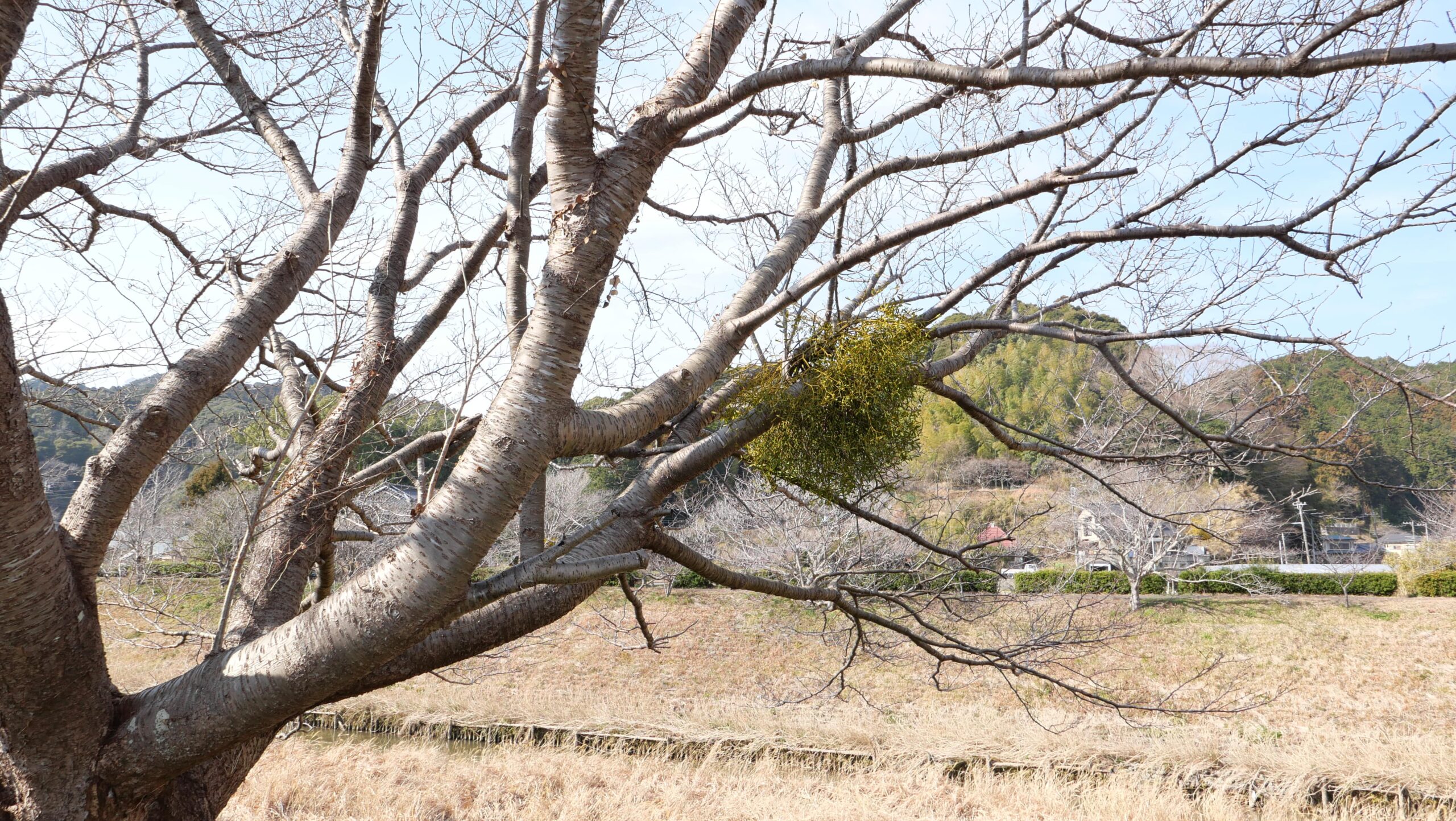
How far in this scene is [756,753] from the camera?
9438 millimetres

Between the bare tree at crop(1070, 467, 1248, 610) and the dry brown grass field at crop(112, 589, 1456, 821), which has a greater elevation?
the bare tree at crop(1070, 467, 1248, 610)

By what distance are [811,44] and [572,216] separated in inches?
108

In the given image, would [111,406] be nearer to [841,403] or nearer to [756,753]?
[841,403]

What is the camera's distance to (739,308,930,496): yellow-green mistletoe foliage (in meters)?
3.25

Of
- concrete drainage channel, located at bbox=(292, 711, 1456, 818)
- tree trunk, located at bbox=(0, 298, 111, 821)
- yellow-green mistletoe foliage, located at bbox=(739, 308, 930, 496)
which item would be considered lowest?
concrete drainage channel, located at bbox=(292, 711, 1456, 818)

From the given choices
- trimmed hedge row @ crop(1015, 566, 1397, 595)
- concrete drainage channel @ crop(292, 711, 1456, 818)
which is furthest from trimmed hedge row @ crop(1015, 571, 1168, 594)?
concrete drainage channel @ crop(292, 711, 1456, 818)

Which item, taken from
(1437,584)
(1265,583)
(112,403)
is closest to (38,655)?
(112,403)

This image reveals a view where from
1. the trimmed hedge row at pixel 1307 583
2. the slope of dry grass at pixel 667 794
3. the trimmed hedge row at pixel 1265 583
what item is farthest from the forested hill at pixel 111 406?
the trimmed hedge row at pixel 1307 583

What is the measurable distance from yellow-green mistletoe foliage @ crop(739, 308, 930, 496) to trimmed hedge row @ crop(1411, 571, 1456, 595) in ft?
81.1

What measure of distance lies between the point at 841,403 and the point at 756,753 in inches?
291

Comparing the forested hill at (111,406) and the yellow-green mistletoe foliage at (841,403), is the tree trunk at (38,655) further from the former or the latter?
the yellow-green mistletoe foliage at (841,403)

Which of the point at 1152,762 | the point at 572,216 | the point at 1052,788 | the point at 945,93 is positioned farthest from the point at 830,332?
the point at 1152,762

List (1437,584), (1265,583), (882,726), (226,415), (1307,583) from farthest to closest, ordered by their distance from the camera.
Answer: (1307,583) < (1437,584) < (1265,583) < (882,726) < (226,415)

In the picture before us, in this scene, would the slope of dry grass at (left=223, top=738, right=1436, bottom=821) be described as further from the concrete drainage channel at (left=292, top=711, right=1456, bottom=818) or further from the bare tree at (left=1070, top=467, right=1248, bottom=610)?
the bare tree at (left=1070, top=467, right=1248, bottom=610)
